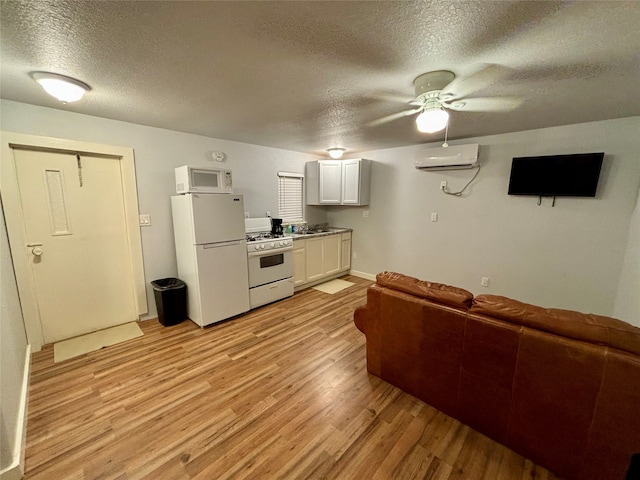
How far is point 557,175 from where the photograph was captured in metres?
2.87

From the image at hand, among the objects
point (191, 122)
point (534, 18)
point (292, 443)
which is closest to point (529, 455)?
point (292, 443)

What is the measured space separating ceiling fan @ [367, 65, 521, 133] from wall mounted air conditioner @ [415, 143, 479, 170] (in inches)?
39.3

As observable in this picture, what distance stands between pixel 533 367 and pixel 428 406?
825 mm

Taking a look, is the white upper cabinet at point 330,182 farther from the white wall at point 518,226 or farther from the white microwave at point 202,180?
the white microwave at point 202,180

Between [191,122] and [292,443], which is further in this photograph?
[191,122]

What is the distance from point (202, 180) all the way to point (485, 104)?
2.98 meters

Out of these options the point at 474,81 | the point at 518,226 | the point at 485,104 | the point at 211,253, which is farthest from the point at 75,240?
the point at 518,226

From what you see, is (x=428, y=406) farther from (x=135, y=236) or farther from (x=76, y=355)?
(x=135, y=236)

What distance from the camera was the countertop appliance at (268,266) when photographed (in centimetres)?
337

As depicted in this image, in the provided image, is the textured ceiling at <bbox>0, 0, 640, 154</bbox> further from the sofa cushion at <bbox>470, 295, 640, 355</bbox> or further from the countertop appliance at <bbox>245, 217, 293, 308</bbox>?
the countertop appliance at <bbox>245, 217, 293, 308</bbox>

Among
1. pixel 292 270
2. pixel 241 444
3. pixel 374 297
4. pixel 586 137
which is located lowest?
pixel 241 444

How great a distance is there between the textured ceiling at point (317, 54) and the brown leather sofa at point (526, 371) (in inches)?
58.0

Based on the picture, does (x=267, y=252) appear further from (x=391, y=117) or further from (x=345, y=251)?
(x=391, y=117)

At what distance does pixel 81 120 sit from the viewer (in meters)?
2.53
